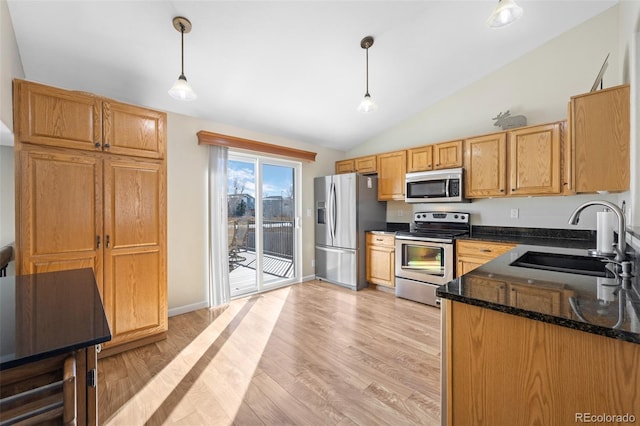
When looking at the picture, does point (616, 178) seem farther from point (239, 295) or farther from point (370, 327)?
point (239, 295)

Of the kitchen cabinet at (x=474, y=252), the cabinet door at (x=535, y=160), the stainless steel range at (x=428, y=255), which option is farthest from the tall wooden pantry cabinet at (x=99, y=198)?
the cabinet door at (x=535, y=160)

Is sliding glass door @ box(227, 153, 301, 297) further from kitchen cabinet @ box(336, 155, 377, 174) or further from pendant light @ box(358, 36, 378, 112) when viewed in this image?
pendant light @ box(358, 36, 378, 112)

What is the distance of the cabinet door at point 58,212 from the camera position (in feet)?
6.26

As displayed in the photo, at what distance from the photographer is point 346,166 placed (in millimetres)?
4742

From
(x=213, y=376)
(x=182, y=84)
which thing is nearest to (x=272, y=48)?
(x=182, y=84)

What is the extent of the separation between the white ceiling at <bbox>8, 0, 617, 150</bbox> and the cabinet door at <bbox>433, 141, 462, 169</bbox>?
81 centimetres

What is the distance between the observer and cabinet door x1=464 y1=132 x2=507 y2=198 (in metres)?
3.09

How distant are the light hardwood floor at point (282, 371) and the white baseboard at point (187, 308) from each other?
0.11m

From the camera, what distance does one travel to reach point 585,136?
195cm

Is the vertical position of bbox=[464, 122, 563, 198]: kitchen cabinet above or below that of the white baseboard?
above

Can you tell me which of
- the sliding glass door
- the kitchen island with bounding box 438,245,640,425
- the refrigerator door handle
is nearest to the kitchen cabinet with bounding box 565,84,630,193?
the kitchen island with bounding box 438,245,640,425

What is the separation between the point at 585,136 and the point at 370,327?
8.01 feet

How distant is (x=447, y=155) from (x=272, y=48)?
99.4 inches

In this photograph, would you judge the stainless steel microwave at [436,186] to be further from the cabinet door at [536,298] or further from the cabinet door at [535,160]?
the cabinet door at [536,298]
